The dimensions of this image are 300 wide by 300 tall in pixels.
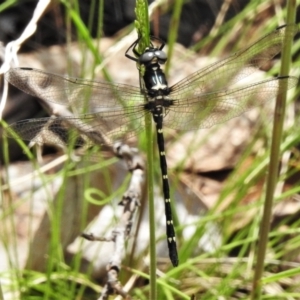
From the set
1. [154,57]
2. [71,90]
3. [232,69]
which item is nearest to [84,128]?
[71,90]

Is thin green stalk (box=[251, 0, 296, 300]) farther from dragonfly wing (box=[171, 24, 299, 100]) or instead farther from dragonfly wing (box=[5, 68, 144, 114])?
dragonfly wing (box=[5, 68, 144, 114])

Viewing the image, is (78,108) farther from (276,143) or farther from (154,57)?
(276,143)

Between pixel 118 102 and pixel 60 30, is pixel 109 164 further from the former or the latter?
pixel 60 30

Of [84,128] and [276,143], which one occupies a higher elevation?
[84,128]

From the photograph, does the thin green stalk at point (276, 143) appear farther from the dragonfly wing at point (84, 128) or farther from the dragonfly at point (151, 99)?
the dragonfly wing at point (84, 128)

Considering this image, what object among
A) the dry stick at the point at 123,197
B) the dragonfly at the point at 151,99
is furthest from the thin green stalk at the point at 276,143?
the dry stick at the point at 123,197

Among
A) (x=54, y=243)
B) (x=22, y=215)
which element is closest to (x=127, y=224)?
(x=54, y=243)
